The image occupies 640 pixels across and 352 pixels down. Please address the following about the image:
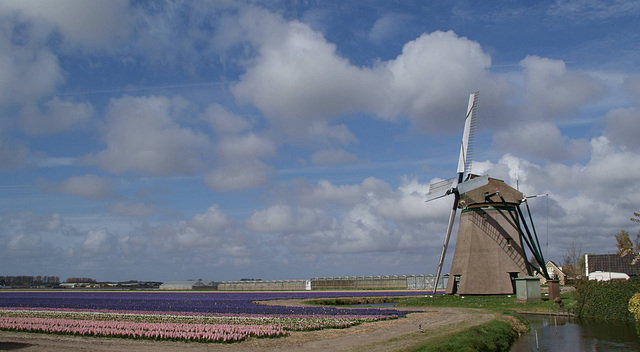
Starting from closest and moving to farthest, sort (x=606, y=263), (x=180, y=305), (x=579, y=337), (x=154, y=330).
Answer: (x=154, y=330), (x=579, y=337), (x=180, y=305), (x=606, y=263)

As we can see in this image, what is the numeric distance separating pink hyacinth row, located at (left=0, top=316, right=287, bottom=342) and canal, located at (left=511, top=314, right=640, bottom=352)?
12388 mm

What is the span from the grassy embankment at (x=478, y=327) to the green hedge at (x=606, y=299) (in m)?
2.01

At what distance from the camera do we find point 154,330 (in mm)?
25203

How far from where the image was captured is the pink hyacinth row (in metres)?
23.1

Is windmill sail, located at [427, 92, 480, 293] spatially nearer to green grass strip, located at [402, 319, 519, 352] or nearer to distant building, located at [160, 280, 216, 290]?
green grass strip, located at [402, 319, 519, 352]

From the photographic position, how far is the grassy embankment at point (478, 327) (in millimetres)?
20108

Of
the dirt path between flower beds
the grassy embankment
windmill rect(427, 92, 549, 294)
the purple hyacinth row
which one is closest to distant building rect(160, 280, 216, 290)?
the purple hyacinth row

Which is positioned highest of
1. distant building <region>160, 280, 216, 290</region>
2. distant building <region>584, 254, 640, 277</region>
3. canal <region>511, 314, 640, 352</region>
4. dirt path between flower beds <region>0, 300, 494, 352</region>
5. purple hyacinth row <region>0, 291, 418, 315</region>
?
distant building <region>584, 254, 640, 277</region>

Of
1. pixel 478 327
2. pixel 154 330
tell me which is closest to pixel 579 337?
pixel 478 327

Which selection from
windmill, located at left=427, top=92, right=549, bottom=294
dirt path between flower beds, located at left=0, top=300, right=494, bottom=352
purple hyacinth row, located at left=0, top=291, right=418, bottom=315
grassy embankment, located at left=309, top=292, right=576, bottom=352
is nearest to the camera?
grassy embankment, located at left=309, top=292, right=576, bottom=352

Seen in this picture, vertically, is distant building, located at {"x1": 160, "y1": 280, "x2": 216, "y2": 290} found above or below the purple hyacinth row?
below

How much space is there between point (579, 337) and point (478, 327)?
6112 mm

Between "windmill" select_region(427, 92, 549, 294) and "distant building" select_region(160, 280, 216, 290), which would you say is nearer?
"windmill" select_region(427, 92, 549, 294)

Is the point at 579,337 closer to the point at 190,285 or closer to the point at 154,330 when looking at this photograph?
the point at 154,330
